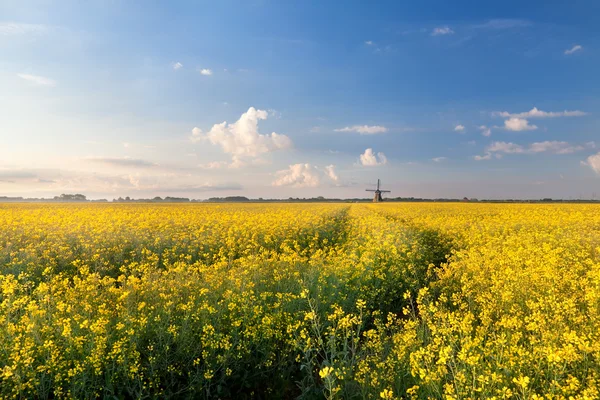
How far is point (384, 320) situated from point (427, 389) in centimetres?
371

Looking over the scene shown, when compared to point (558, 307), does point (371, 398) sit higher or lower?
lower

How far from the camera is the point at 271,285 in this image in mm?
6621

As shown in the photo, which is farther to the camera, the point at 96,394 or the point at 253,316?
the point at 253,316

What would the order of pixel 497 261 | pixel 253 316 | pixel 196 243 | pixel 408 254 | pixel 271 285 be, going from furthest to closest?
1. pixel 196 243
2. pixel 408 254
3. pixel 497 261
4. pixel 271 285
5. pixel 253 316

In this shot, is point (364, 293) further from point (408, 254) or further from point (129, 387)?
point (129, 387)

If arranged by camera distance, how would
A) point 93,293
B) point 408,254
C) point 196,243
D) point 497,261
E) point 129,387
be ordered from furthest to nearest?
point 196,243, point 408,254, point 497,261, point 93,293, point 129,387

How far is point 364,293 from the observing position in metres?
7.21

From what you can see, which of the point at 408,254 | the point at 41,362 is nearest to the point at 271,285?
the point at 41,362

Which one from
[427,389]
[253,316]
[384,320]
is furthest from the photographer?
[384,320]

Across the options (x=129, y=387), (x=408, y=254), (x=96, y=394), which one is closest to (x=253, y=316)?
→ (x=129, y=387)

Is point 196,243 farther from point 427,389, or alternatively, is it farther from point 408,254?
point 427,389

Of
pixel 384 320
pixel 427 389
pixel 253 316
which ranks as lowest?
pixel 384 320

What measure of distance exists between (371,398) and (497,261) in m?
5.85

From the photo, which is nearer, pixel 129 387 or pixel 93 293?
pixel 129 387
